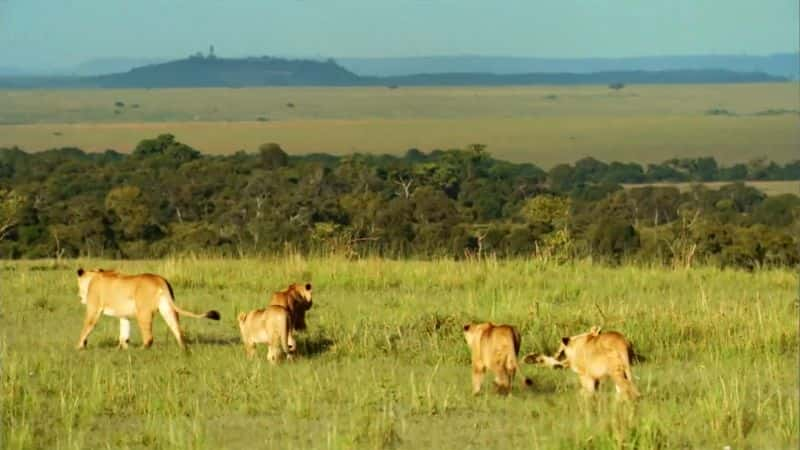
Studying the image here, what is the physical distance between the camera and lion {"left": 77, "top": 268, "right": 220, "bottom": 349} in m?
8.42

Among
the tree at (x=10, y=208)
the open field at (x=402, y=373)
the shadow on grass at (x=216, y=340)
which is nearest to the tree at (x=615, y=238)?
the tree at (x=10, y=208)

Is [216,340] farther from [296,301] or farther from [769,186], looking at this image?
[769,186]

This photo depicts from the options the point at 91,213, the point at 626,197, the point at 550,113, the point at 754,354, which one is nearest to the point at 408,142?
the point at 550,113

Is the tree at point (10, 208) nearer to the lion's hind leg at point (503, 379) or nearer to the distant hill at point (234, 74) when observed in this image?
the lion's hind leg at point (503, 379)

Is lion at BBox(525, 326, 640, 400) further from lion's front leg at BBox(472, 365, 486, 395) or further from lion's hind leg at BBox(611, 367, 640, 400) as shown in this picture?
lion's front leg at BBox(472, 365, 486, 395)

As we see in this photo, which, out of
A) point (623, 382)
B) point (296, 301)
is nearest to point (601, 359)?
point (623, 382)

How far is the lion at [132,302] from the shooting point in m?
8.42

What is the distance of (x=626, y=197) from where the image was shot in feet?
127

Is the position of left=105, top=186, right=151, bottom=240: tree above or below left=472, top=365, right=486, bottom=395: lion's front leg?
below

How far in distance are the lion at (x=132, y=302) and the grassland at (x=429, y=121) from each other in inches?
2217

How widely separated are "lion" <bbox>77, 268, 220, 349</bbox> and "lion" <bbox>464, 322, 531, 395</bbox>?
1.88 meters

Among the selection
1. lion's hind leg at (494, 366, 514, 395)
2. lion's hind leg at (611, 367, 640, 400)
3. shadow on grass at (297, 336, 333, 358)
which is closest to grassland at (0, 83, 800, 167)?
shadow on grass at (297, 336, 333, 358)

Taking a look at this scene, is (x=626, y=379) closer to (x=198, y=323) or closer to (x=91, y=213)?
(x=198, y=323)

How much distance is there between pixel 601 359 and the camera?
6699mm
